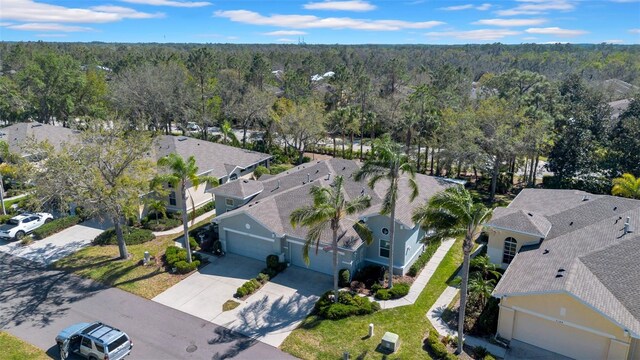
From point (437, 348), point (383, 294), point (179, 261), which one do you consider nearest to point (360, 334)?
point (383, 294)

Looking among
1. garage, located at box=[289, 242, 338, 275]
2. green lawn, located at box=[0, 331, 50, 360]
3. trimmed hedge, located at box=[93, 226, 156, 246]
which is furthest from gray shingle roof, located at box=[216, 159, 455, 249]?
green lawn, located at box=[0, 331, 50, 360]

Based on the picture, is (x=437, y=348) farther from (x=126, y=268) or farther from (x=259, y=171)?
(x=259, y=171)

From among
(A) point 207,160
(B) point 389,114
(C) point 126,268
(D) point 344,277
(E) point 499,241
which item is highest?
(B) point 389,114

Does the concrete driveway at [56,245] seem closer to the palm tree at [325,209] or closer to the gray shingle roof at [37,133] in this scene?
the gray shingle roof at [37,133]

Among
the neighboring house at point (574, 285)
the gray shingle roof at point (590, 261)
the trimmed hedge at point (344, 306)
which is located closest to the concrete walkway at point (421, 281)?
the trimmed hedge at point (344, 306)

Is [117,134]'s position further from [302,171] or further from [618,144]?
[618,144]

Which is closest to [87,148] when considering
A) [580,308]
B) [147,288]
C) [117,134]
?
[117,134]
